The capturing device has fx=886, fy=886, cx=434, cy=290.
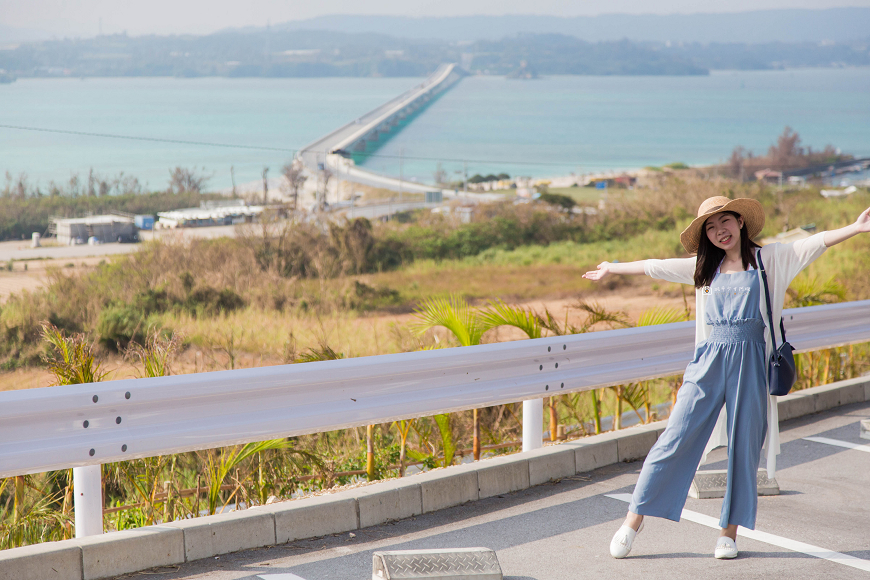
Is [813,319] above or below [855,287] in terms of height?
above

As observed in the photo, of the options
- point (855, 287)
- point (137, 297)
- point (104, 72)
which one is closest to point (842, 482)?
point (855, 287)

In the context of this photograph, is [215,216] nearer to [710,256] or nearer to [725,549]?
[710,256]

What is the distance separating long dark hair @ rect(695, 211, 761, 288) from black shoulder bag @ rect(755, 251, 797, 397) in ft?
0.22

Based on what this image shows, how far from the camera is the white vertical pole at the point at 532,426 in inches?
209

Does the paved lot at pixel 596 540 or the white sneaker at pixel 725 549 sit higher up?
the white sneaker at pixel 725 549

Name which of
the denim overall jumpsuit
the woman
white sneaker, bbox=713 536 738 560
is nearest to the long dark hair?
the woman

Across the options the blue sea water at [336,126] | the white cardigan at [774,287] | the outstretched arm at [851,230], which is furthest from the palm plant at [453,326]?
the blue sea water at [336,126]

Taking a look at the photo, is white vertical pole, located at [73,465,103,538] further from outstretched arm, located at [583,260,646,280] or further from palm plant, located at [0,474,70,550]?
outstretched arm, located at [583,260,646,280]

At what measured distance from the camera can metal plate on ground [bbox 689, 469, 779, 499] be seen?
4.91 metres

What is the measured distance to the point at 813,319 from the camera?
682cm

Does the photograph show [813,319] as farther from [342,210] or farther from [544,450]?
[342,210]

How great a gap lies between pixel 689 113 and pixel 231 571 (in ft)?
636

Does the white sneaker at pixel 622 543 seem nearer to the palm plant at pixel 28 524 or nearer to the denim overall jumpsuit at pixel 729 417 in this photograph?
the denim overall jumpsuit at pixel 729 417

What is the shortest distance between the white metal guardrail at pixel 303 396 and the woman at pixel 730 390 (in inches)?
48.7
